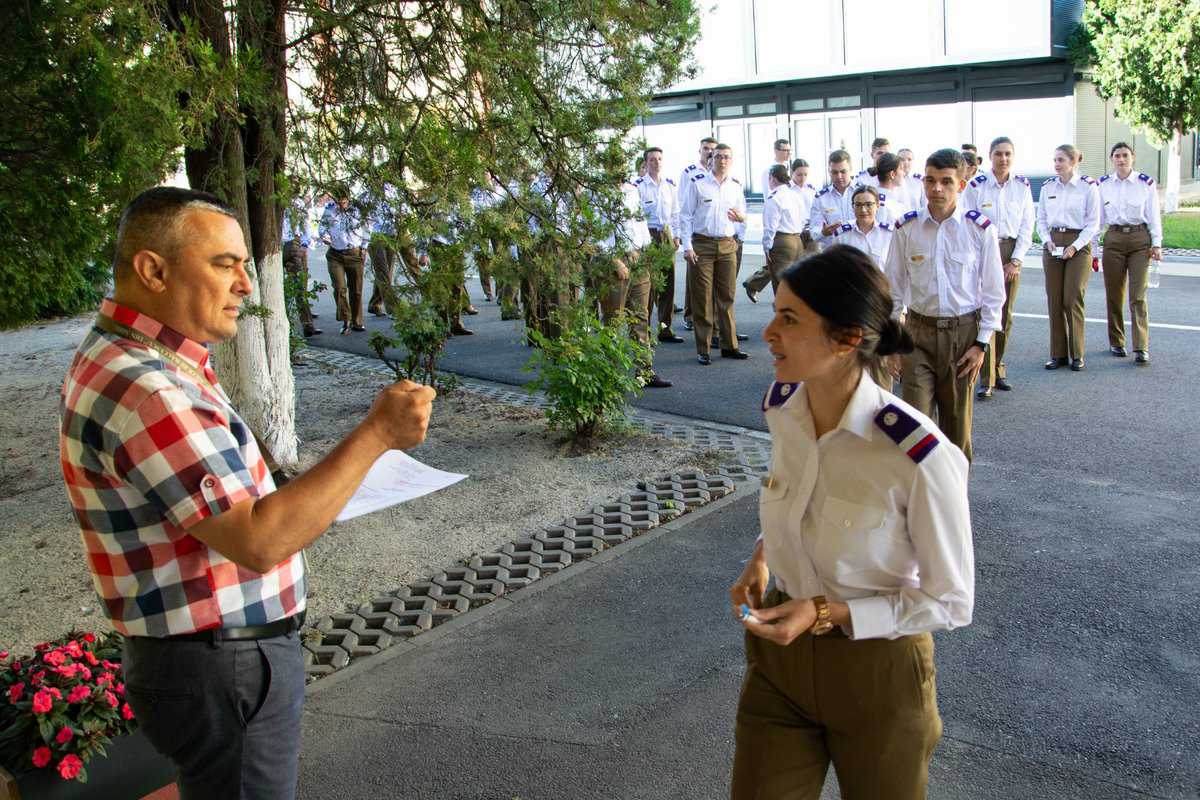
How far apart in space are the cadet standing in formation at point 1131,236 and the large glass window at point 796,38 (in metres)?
19.9

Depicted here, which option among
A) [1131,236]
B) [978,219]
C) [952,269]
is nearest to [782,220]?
[1131,236]

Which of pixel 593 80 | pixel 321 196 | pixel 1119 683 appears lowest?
pixel 1119 683

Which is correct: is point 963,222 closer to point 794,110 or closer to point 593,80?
point 593,80

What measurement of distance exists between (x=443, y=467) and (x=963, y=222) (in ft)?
13.3

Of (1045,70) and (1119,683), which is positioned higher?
A: (1045,70)

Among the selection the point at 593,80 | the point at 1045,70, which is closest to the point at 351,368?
the point at 593,80

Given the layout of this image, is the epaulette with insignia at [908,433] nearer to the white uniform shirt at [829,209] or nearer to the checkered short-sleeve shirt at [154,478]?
the checkered short-sleeve shirt at [154,478]

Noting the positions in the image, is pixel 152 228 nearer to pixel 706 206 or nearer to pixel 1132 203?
pixel 1132 203

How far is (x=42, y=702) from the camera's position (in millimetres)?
3592

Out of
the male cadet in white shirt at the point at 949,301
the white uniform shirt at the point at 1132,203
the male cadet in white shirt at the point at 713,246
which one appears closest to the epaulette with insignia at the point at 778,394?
the male cadet in white shirt at the point at 949,301

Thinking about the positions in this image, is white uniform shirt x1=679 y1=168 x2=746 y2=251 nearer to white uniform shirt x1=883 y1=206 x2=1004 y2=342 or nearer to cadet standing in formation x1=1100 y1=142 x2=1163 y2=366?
cadet standing in formation x1=1100 y1=142 x2=1163 y2=366

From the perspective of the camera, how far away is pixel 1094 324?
41.8ft

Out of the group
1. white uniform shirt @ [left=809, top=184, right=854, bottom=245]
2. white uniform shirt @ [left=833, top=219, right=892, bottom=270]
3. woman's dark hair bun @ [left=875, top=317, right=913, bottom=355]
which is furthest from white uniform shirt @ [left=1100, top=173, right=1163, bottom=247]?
woman's dark hair bun @ [left=875, top=317, right=913, bottom=355]

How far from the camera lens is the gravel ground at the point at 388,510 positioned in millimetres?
6148
